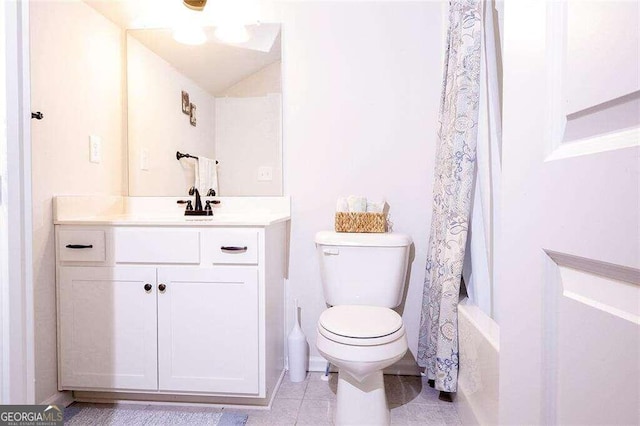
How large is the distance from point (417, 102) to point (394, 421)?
1567 mm

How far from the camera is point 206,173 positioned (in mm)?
1979

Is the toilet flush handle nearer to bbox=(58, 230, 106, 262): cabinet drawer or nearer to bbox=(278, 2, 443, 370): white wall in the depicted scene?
bbox=(278, 2, 443, 370): white wall

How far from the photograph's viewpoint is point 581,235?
465 millimetres

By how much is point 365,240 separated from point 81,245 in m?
1.26

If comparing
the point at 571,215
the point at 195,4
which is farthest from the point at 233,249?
the point at 195,4

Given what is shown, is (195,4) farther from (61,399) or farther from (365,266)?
(61,399)

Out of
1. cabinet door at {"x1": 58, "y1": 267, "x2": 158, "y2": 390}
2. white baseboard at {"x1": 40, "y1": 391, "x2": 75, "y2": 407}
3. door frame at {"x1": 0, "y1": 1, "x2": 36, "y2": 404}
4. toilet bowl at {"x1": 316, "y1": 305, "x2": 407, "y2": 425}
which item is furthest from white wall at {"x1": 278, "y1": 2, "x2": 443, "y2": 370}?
door frame at {"x1": 0, "y1": 1, "x2": 36, "y2": 404}

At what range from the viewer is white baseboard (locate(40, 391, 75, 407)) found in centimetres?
150

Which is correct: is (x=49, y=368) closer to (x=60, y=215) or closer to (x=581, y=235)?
(x=60, y=215)

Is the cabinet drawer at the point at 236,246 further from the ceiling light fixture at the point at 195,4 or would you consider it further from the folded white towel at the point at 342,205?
the ceiling light fixture at the point at 195,4

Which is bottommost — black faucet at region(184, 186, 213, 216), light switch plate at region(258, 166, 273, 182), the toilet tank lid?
the toilet tank lid

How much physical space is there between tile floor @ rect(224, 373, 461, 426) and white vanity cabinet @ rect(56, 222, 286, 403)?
4.7 inches

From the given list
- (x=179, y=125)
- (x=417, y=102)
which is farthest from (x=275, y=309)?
(x=417, y=102)

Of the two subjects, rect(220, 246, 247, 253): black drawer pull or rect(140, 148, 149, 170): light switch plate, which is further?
rect(140, 148, 149, 170): light switch plate
